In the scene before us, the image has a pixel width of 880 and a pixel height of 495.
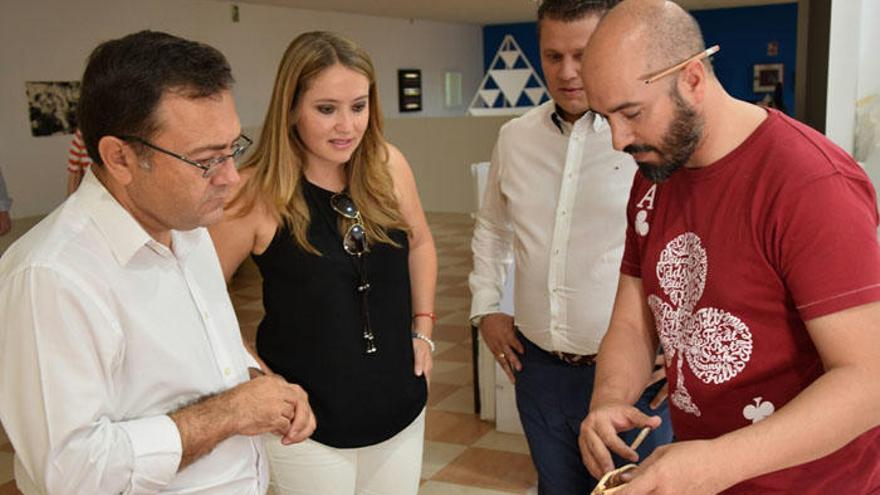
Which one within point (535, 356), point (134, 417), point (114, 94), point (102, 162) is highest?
point (114, 94)

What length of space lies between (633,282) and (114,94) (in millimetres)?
1009

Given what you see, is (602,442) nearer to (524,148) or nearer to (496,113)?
(524,148)

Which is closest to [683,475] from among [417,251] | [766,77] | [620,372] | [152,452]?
[620,372]

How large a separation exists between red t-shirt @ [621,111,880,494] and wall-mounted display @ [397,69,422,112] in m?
14.8

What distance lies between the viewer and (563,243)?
2084 mm

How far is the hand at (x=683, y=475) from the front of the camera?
1160mm

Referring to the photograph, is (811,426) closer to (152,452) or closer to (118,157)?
(152,452)

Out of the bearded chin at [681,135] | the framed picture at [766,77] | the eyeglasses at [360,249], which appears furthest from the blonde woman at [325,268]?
the framed picture at [766,77]

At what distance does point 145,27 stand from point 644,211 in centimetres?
1031

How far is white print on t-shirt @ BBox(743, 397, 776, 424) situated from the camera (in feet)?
4.21

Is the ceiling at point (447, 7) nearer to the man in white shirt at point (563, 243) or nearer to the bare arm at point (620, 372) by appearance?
the man in white shirt at point (563, 243)

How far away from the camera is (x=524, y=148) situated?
2.19 metres

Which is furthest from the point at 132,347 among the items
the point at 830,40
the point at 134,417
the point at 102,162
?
the point at 830,40

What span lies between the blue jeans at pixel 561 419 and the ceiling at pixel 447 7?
1113 centimetres
